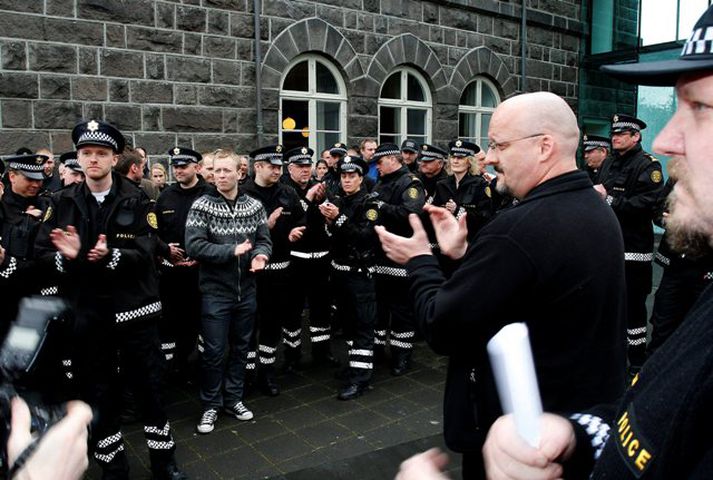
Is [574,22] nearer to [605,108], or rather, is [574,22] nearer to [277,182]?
[605,108]

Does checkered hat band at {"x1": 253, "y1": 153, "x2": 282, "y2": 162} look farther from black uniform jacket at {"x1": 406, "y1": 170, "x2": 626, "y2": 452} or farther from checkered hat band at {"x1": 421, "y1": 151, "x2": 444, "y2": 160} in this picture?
black uniform jacket at {"x1": 406, "y1": 170, "x2": 626, "y2": 452}

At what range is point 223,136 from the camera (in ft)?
29.6

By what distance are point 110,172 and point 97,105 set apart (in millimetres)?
4487

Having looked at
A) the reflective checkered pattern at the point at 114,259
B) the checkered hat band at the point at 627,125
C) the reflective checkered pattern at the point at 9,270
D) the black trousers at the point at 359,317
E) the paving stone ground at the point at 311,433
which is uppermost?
the checkered hat band at the point at 627,125

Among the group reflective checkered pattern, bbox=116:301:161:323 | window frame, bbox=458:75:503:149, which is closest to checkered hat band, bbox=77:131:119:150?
reflective checkered pattern, bbox=116:301:161:323

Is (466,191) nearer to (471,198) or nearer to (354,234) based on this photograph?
(471,198)

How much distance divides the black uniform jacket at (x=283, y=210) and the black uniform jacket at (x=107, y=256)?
77.1 inches

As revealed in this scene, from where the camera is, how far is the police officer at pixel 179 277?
18.7 feet

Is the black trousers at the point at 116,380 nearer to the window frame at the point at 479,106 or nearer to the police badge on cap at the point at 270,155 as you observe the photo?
the police badge on cap at the point at 270,155

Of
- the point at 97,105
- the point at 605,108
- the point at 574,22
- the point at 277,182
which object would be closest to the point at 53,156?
the point at 97,105

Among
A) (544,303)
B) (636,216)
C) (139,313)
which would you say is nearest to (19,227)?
(139,313)

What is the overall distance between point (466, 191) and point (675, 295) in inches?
95.1

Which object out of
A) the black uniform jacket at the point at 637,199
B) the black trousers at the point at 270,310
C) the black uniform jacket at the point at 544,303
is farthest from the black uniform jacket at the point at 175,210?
the black uniform jacket at the point at 637,199

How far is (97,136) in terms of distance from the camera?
3920mm
